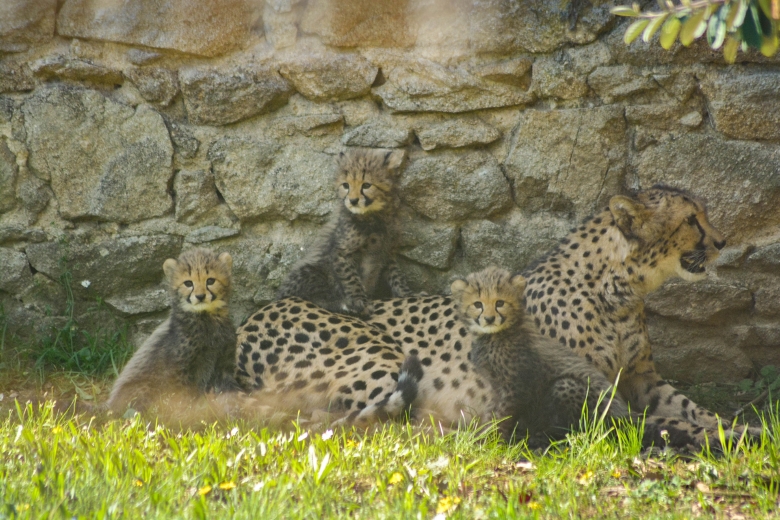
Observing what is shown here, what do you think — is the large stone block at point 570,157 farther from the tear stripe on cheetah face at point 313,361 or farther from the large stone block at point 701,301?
the tear stripe on cheetah face at point 313,361

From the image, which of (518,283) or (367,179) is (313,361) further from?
(518,283)

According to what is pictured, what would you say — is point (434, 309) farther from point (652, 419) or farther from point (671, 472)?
point (671, 472)

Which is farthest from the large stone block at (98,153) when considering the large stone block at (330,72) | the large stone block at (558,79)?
the large stone block at (558,79)

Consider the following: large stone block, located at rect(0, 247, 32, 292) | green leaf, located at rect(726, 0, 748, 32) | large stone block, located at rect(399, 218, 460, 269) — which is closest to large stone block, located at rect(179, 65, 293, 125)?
large stone block, located at rect(399, 218, 460, 269)

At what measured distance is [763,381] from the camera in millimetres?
4305

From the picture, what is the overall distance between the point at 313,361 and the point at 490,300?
3.29 ft

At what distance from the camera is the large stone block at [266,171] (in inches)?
180

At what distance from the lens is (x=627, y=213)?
12.7 ft

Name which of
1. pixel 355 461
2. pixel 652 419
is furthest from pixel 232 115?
pixel 652 419

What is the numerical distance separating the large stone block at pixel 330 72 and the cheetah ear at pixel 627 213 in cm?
145

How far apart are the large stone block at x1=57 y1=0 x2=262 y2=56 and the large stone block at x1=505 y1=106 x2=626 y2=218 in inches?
62.2

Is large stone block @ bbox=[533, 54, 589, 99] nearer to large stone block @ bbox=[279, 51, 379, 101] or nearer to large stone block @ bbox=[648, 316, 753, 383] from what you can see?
large stone block @ bbox=[279, 51, 379, 101]

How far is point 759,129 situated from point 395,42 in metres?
1.88

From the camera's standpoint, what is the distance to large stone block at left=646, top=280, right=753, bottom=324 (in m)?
4.34
